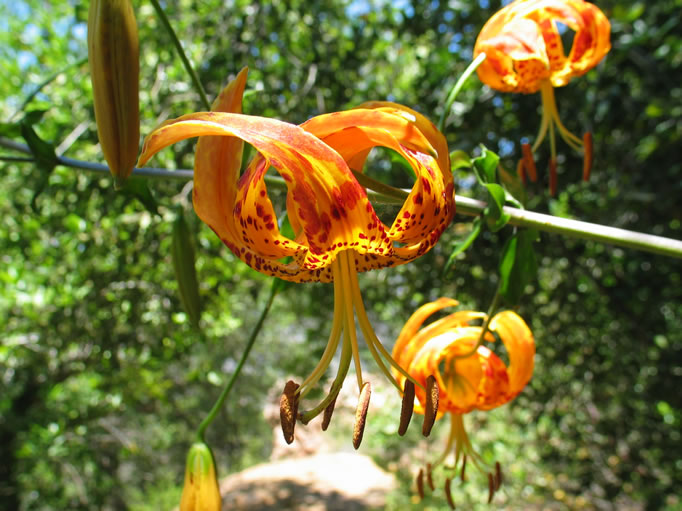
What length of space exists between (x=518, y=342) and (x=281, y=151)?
51cm

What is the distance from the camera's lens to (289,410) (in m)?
0.46

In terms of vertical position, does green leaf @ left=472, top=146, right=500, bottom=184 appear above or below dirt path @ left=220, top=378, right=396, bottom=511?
above

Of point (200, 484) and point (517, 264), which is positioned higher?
point (517, 264)

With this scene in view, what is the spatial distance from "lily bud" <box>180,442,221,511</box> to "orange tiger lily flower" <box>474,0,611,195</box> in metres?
0.50

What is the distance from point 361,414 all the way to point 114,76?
315mm

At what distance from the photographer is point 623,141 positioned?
1.76 meters

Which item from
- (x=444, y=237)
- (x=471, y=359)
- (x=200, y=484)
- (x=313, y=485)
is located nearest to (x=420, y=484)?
(x=471, y=359)

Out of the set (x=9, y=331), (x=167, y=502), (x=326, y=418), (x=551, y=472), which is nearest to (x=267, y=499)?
(x=167, y=502)

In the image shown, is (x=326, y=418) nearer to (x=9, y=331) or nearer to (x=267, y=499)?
(x=9, y=331)

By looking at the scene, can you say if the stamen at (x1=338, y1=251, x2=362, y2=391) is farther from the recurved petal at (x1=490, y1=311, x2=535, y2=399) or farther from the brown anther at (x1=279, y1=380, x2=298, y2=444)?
the recurved petal at (x1=490, y1=311, x2=535, y2=399)

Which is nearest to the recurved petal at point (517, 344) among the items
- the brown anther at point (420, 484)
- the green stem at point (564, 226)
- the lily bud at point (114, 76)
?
the brown anther at point (420, 484)

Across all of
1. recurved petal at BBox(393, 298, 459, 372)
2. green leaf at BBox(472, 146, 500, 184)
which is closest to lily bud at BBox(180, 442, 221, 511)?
recurved petal at BBox(393, 298, 459, 372)

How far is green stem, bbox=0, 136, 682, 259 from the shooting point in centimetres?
39

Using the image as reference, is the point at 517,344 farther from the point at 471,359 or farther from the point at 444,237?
the point at 444,237
